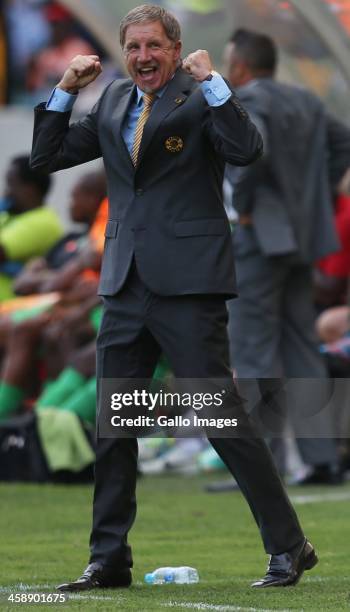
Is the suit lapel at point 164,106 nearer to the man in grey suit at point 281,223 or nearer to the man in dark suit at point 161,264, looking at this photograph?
the man in dark suit at point 161,264

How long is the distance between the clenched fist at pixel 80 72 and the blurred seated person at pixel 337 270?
5.23 meters

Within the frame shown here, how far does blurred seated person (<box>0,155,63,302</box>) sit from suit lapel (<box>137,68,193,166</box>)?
6.36 meters

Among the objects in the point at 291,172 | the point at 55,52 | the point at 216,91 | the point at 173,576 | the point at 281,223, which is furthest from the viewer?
the point at 55,52

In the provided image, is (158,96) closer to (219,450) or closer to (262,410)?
(219,450)

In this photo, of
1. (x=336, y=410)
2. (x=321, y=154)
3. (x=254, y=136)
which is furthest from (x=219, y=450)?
(x=336, y=410)

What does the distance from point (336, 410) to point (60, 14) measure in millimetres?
9502

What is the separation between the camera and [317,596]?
5320 millimetres

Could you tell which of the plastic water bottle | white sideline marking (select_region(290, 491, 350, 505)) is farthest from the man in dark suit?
white sideline marking (select_region(290, 491, 350, 505))

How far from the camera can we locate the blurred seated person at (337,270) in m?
11.0

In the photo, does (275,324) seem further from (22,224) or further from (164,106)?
(164,106)

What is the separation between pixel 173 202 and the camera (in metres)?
5.54

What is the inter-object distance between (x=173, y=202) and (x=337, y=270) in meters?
5.69

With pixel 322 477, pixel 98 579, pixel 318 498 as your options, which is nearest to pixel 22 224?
pixel 322 477

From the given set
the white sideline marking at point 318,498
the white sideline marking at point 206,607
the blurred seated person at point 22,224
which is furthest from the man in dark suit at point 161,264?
the blurred seated person at point 22,224
